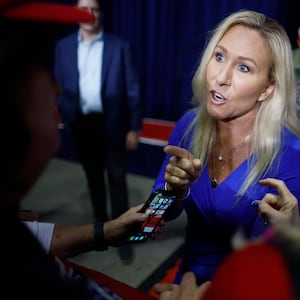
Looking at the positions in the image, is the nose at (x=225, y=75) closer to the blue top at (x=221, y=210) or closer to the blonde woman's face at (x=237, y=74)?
the blonde woman's face at (x=237, y=74)

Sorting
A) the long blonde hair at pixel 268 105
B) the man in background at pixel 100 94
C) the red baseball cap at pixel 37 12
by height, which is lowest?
the man in background at pixel 100 94

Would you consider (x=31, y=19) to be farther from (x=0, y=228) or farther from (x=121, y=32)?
(x=121, y=32)

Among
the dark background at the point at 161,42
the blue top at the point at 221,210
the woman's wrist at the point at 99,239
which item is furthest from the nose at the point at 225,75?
the dark background at the point at 161,42

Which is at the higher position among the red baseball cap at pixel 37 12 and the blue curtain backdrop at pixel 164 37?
the red baseball cap at pixel 37 12

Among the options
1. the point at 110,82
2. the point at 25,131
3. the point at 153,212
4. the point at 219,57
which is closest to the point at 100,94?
the point at 110,82

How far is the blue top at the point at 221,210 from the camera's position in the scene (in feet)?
3.56

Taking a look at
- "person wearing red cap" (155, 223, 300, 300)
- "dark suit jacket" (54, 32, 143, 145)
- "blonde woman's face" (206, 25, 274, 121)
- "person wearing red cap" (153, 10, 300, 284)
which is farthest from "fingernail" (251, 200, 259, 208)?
"dark suit jacket" (54, 32, 143, 145)

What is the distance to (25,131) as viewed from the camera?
1.46ft

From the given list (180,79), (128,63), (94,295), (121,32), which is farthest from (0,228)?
(121,32)

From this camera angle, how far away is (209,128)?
4.13 feet

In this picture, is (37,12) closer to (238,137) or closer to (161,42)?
(238,137)

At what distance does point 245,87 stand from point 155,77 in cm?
254

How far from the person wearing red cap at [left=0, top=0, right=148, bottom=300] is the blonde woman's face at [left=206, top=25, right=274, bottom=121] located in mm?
693

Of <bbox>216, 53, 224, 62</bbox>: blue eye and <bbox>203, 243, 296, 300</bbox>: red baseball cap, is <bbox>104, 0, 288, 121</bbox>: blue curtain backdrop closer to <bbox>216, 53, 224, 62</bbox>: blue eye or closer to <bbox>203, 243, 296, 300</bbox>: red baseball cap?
<bbox>216, 53, 224, 62</bbox>: blue eye
